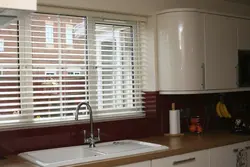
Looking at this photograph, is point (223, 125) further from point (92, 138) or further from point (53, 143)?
point (53, 143)

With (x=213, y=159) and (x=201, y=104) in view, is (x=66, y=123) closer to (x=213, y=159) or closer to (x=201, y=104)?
(x=213, y=159)

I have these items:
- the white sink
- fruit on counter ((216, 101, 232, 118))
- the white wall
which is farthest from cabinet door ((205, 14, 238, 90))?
the white sink

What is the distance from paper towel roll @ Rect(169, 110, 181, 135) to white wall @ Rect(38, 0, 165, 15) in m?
0.96

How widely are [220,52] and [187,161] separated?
119 centimetres

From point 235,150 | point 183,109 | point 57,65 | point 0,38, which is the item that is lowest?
point 235,150

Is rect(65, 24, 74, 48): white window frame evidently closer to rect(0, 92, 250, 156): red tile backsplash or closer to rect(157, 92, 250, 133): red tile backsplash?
rect(0, 92, 250, 156): red tile backsplash

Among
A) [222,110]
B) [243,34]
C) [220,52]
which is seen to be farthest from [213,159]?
[243,34]

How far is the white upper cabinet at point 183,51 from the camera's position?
3.08m

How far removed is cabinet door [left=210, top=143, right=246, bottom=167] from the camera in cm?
286

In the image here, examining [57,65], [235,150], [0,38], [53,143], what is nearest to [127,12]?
[57,65]

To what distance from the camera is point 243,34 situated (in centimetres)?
354

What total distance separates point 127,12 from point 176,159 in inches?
52.2

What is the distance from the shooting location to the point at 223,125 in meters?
3.81

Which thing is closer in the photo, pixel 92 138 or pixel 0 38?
pixel 0 38
